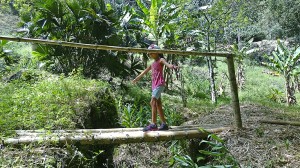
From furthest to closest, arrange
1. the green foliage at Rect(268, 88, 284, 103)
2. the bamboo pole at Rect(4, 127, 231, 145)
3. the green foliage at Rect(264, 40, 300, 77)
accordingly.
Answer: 1. the green foliage at Rect(268, 88, 284, 103)
2. the green foliage at Rect(264, 40, 300, 77)
3. the bamboo pole at Rect(4, 127, 231, 145)

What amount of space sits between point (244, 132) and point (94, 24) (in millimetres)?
5602

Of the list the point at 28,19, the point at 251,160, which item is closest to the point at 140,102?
the point at 28,19

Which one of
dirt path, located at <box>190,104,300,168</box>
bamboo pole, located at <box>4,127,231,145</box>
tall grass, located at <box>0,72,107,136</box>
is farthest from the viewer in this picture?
tall grass, located at <box>0,72,107,136</box>

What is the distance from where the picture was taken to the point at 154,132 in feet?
13.5

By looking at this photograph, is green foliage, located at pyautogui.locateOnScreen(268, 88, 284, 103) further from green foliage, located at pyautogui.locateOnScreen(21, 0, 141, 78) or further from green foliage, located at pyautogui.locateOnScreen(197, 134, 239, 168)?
green foliage, located at pyautogui.locateOnScreen(197, 134, 239, 168)

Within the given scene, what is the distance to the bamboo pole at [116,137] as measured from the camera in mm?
3250

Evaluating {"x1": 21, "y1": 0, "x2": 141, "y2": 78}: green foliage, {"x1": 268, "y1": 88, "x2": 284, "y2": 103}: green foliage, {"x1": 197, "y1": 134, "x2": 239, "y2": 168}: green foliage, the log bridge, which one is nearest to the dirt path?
{"x1": 197, "y1": 134, "x2": 239, "y2": 168}: green foliage

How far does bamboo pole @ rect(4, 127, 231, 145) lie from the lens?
3.25 m

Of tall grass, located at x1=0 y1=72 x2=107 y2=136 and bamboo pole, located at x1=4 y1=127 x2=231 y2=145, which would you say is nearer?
bamboo pole, located at x1=4 y1=127 x2=231 y2=145

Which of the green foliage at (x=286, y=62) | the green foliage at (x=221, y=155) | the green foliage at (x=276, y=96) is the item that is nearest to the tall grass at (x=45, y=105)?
the green foliage at (x=221, y=155)

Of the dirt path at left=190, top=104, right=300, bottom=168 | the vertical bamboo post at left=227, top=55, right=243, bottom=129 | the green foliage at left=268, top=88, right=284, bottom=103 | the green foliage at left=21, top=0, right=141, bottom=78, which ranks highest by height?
the green foliage at left=21, top=0, right=141, bottom=78

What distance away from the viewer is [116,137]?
3.77 meters

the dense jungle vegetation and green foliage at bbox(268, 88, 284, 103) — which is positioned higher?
the dense jungle vegetation

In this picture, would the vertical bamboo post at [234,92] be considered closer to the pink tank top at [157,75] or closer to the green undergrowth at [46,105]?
the pink tank top at [157,75]
